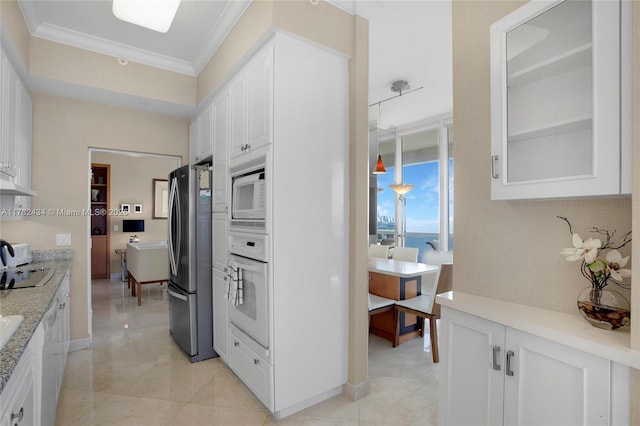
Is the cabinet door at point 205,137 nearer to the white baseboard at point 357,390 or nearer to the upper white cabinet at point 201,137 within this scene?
the upper white cabinet at point 201,137

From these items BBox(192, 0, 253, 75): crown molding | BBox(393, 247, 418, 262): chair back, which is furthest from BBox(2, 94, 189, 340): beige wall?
BBox(393, 247, 418, 262): chair back

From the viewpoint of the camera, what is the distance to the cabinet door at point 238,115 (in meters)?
2.44

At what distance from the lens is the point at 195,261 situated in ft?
9.72

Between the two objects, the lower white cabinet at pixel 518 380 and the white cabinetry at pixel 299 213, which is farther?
the white cabinetry at pixel 299 213

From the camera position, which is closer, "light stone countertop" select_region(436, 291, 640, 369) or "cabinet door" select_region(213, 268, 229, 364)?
"light stone countertop" select_region(436, 291, 640, 369)

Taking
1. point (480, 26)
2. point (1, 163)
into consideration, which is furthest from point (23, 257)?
point (480, 26)

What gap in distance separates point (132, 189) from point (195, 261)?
4.75 meters

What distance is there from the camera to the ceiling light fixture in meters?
1.93

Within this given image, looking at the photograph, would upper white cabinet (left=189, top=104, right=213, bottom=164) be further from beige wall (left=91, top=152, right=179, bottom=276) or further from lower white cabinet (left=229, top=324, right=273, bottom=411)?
beige wall (left=91, top=152, right=179, bottom=276)

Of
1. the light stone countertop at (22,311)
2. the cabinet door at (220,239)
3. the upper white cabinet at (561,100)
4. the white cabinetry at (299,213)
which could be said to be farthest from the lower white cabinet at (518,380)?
the cabinet door at (220,239)

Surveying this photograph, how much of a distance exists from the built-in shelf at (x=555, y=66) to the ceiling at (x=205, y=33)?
4.67 feet

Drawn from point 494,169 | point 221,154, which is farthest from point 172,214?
point 494,169

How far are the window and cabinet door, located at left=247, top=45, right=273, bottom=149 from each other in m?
3.83

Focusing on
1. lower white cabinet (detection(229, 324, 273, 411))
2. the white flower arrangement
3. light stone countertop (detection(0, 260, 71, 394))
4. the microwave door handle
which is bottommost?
lower white cabinet (detection(229, 324, 273, 411))
